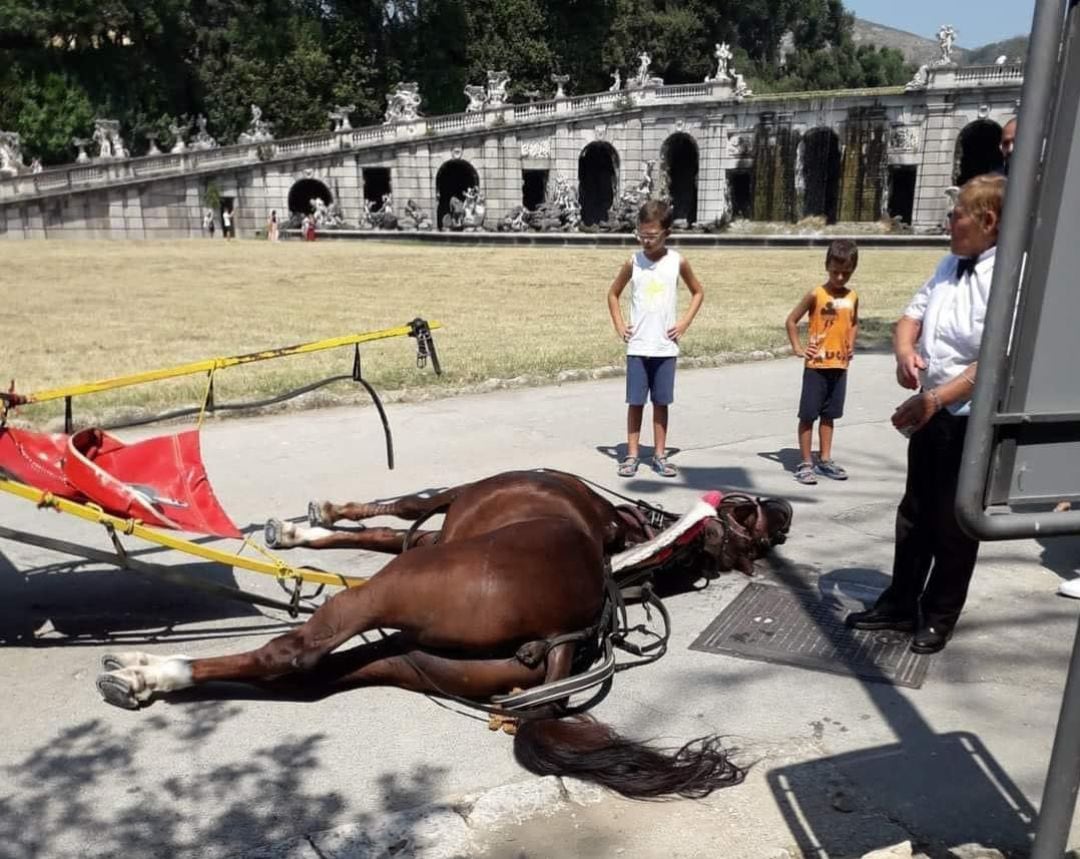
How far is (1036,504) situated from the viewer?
2.04 m

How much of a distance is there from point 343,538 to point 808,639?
235cm

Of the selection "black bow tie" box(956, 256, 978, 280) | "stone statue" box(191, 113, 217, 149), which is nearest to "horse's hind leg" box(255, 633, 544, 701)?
"black bow tie" box(956, 256, 978, 280)

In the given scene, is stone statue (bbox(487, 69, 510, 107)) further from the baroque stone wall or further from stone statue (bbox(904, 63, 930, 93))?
stone statue (bbox(904, 63, 930, 93))

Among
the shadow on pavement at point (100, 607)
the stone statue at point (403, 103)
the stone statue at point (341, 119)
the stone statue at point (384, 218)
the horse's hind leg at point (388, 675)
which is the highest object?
the stone statue at point (403, 103)

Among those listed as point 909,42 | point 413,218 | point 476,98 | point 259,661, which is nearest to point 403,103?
point 476,98

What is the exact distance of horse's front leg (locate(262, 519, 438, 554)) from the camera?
5.04 meters

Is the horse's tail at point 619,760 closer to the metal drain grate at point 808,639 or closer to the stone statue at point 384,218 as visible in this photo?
the metal drain grate at point 808,639

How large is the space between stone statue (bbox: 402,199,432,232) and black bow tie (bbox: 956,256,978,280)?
46.3m

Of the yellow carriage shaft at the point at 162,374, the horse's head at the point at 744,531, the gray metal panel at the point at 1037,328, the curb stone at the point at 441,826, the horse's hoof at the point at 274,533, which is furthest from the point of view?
the horse's hoof at the point at 274,533

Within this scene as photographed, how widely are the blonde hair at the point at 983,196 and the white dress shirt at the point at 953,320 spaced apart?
0.21m

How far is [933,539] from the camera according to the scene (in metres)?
4.47

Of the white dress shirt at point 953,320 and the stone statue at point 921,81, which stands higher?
the stone statue at point 921,81

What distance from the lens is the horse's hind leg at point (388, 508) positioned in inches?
195

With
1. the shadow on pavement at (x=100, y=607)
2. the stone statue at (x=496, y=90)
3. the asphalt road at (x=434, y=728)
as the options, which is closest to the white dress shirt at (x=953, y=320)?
the asphalt road at (x=434, y=728)
